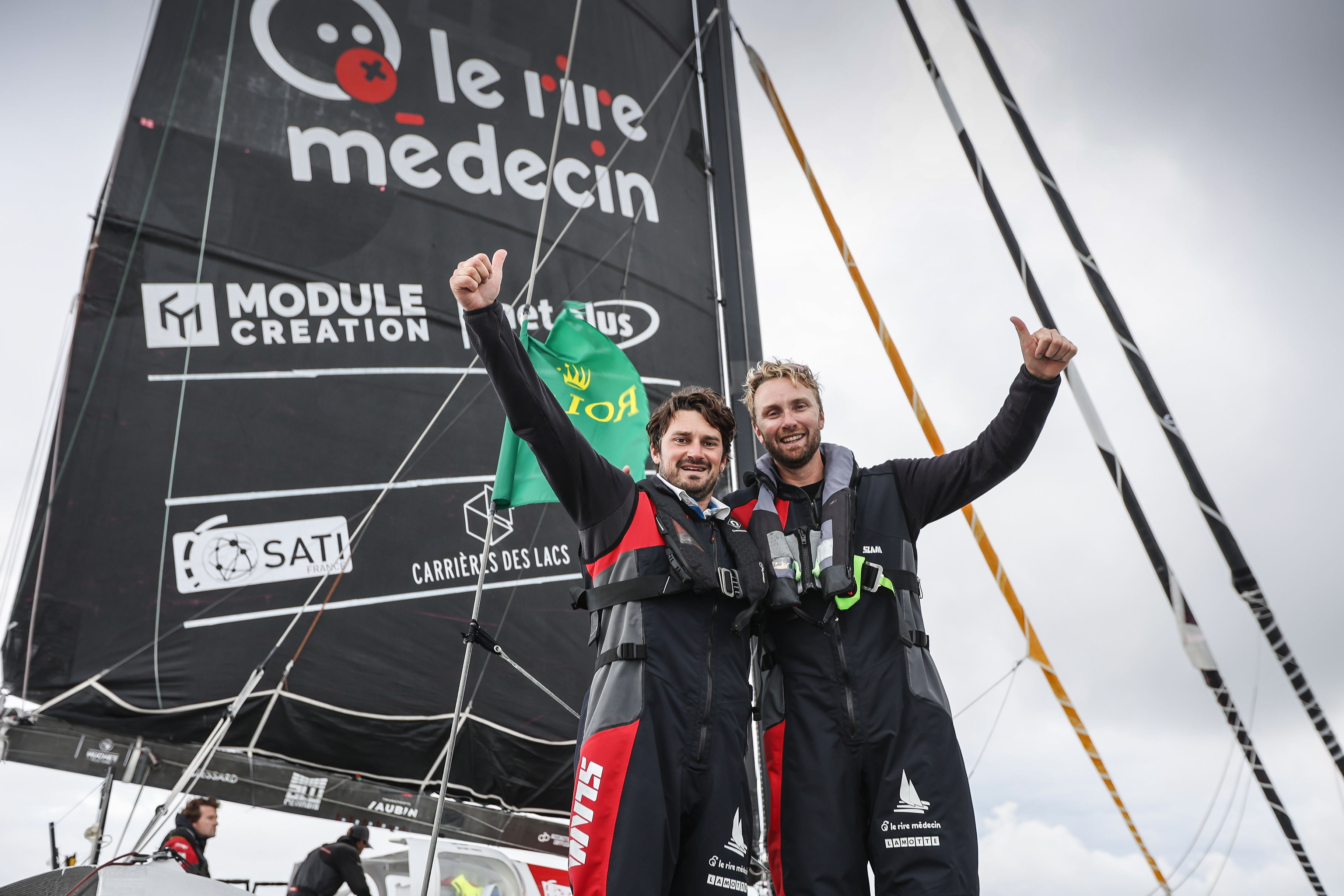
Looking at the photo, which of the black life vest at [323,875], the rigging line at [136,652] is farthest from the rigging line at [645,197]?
the black life vest at [323,875]

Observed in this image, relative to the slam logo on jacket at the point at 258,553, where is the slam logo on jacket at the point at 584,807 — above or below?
below

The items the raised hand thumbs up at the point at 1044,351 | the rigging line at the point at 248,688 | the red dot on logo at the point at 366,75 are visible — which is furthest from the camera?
the red dot on logo at the point at 366,75

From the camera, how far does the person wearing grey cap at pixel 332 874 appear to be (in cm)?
426

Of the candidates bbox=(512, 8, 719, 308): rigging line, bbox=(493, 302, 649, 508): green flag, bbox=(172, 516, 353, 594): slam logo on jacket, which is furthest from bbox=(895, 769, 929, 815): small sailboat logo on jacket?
bbox=(512, 8, 719, 308): rigging line

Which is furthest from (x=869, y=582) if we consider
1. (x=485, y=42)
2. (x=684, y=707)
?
(x=485, y=42)

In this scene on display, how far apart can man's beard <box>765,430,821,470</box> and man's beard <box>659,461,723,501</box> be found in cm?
14

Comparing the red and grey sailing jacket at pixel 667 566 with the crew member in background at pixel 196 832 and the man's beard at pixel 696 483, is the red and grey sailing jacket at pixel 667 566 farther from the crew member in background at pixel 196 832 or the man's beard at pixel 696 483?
the crew member in background at pixel 196 832

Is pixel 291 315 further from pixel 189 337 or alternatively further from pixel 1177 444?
pixel 1177 444

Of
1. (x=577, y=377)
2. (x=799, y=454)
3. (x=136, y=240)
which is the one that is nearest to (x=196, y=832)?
(x=136, y=240)

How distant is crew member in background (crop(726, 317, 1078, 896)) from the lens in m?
1.58

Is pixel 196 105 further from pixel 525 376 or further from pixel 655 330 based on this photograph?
pixel 525 376

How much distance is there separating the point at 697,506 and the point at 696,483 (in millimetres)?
62

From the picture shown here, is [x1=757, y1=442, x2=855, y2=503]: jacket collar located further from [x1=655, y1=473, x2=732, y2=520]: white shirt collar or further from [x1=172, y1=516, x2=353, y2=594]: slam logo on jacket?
[x1=172, y1=516, x2=353, y2=594]: slam logo on jacket

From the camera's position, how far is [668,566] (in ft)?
5.66
